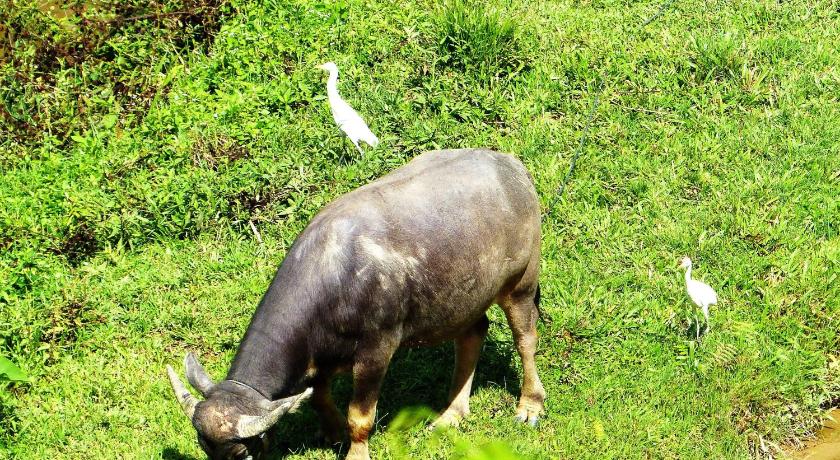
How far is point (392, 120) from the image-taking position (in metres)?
8.52

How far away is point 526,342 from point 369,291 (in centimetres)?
137

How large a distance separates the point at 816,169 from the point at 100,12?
6.56 m

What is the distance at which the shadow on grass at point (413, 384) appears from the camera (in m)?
6.25

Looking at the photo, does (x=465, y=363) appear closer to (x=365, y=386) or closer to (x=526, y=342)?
(x=526, y=342)

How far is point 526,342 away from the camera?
635cm

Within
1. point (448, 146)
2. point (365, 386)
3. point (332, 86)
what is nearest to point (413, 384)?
point (365, 386)

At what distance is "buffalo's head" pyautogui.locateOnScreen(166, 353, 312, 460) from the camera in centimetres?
512

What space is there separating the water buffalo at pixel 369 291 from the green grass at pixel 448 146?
32.2 inches

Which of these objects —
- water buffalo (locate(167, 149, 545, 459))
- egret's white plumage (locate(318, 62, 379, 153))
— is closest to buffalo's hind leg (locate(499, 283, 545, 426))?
water buffalo (locate(167, 149, 545, 459))

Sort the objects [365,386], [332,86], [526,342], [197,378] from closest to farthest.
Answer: [197,378] < [365,386] < [526,342] < [332,86]

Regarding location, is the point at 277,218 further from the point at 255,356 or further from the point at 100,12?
the point at 100,12

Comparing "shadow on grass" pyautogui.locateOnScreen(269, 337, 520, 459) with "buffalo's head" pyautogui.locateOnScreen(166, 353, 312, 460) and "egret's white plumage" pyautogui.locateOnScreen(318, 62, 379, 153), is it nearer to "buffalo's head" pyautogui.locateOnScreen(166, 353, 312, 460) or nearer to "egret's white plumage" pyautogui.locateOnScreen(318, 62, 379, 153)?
"buffalo's head" pyautogui.locateOnScreen(166, 353, 312, 460)

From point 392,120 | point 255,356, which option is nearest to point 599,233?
point 392,120

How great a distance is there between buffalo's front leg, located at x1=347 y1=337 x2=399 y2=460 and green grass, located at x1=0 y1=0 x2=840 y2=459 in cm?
41
